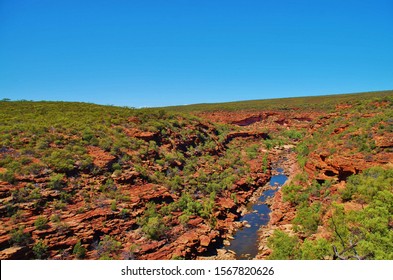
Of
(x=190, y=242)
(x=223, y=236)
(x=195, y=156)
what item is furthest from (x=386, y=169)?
(x=195, y=156)

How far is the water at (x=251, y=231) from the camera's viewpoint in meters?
14.4

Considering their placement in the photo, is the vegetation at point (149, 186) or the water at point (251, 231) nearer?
the vegetation at point (149, 186)

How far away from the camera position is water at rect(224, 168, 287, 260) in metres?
14.4

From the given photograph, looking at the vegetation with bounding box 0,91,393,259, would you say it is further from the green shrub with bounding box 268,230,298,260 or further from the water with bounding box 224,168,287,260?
the water with bounding box 224,168,287,260

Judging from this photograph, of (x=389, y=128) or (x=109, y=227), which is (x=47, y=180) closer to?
(x=109, y=227)

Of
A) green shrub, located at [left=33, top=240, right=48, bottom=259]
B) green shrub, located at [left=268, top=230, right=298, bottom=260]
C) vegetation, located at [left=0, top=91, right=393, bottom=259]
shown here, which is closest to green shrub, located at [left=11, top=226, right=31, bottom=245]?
vegetation, located at [left=0, top=91, right=393, bottom=259]

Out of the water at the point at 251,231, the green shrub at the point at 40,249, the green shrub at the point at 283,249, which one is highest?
the green shrub at the point at 40,249

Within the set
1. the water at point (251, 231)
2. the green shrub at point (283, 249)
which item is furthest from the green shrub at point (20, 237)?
the green shrub at point (283, 249)

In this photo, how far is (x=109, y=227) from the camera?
44.7 ft

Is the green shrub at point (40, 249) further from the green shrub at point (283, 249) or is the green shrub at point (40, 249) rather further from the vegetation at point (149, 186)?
the green shrub at point (283, 249)

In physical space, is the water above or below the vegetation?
below

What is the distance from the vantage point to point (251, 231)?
16859mm

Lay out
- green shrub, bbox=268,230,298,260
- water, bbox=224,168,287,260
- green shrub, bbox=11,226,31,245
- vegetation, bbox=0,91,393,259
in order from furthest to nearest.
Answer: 1. water, bbox=224,168,287,260
2. vegetation, bbox=0,91,393,259
3. green shrub, bbox=268,230,298,260
4. green shrub, bbox=11,226,31,245

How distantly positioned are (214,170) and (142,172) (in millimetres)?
8907
